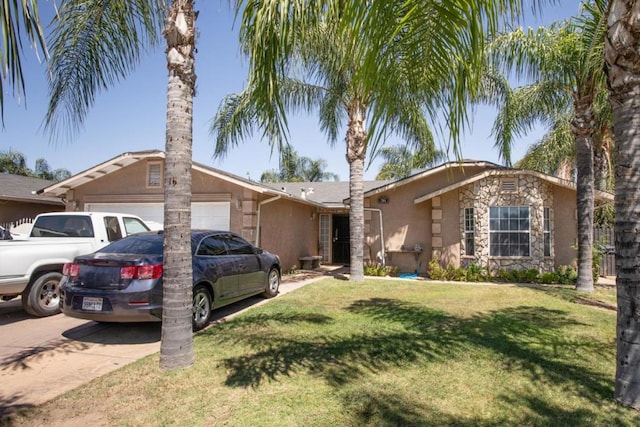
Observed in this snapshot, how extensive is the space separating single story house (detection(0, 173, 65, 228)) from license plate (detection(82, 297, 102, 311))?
1304 centimetres

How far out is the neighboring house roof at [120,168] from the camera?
13.6 m

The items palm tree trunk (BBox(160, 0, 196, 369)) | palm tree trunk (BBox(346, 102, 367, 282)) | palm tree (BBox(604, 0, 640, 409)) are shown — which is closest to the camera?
palm tree (BBox(604, 0, 640, 409))

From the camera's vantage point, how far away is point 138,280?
20.3 ft

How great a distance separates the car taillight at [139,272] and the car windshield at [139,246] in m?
0.57

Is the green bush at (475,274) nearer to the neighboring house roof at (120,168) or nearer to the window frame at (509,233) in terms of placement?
the window frame at (509,233)

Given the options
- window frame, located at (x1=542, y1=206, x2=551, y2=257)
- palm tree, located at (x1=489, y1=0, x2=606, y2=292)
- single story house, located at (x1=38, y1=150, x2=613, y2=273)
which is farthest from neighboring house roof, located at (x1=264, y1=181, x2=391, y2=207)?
palm tree, located at (x1=489, y1=0, x2=606, y2=292)

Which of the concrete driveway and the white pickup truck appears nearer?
the concrete driveway

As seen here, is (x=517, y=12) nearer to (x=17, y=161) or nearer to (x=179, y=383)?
(x=179, y=383)

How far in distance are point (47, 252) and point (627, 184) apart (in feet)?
30.5

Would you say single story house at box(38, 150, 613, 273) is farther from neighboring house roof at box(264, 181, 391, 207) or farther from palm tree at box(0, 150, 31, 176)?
palm tree at box(0, 150, 31, 176)

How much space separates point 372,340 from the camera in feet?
20.3

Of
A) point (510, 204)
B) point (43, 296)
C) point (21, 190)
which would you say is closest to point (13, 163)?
point (21, 190)

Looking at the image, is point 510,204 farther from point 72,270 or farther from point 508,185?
point 72,270

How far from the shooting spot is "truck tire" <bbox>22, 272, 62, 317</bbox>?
7.69 metres
